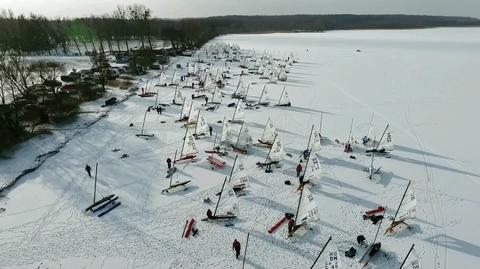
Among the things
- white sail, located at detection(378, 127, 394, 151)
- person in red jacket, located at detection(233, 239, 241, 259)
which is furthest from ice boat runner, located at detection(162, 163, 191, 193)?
white sail, located at detection(378, 127, 394, 151)

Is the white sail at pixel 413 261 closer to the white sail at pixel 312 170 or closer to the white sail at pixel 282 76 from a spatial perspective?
the white sail at pixel 312 170

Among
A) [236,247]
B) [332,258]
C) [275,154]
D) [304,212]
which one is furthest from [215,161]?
[332,258]

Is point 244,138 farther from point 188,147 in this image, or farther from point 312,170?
point 312,170

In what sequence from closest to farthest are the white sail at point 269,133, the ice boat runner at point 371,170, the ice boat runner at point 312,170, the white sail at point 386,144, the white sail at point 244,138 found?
the ice boat runner at point 312,170, the ice boat runner at point 371,170, the white sail at point 386,144, the white sail at point 244,138, the white sail at point 269,133

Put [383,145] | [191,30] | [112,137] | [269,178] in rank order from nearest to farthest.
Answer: [269,178], [383,145], [112,137], [191,30]

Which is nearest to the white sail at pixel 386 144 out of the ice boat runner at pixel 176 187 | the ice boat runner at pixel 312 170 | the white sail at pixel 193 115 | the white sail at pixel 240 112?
the ice boat runner at pixel 312 170

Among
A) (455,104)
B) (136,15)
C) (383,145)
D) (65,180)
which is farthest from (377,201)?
(136,15)

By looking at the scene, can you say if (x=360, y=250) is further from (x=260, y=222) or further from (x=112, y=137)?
(x=112, y=137)
